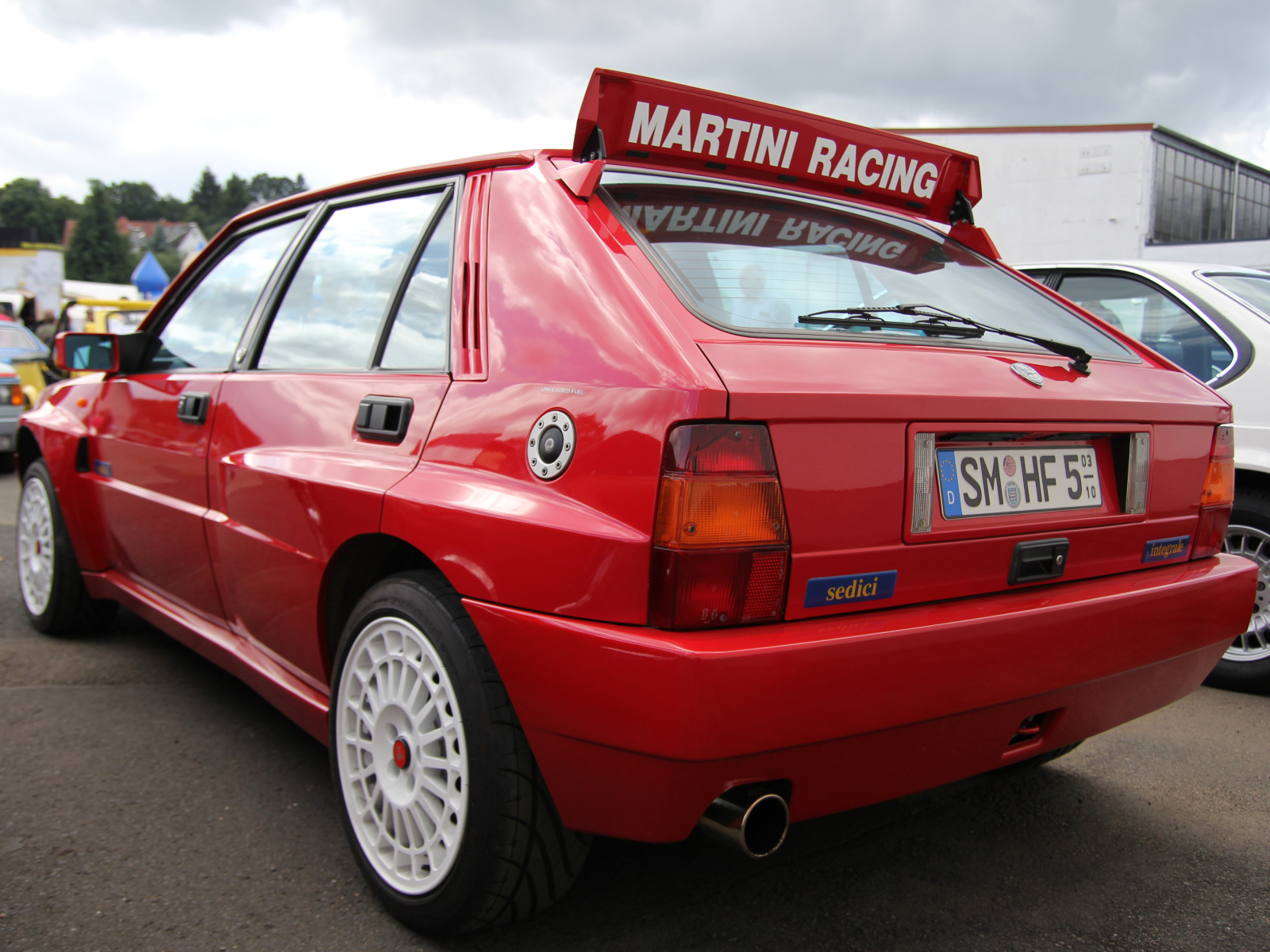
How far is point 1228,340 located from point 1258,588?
0.98 m

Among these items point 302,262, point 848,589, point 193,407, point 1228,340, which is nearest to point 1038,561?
point 848,589

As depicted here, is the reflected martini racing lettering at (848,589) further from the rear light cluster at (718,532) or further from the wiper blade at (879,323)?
the wiper blade at (879,323)

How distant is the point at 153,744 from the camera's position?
288cm

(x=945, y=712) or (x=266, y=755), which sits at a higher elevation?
(x=945, y=712)

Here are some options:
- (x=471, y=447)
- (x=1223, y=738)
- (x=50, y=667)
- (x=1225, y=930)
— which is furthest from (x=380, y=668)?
(x=1223, y=738)

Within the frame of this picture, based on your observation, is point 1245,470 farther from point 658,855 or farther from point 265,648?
point 265,648

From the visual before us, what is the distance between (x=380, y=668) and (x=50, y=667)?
2.22 m

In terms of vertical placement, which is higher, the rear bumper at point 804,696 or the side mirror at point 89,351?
the side mirror at point 89,351

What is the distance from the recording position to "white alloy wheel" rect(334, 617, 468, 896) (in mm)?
1837

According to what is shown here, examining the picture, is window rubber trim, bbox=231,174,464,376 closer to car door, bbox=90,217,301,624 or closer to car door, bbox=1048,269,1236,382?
car door, bbox=90,217,301,624

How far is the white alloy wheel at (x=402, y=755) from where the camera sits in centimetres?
184

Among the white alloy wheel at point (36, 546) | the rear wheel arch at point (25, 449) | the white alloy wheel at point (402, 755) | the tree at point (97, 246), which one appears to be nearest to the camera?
the white alloy wheel at point (402, 755)

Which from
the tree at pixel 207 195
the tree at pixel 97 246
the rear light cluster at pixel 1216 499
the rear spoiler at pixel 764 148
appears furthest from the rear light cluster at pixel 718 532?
the tree at pixel 207 195

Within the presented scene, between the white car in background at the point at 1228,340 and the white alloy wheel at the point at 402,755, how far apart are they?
9.04 ft
